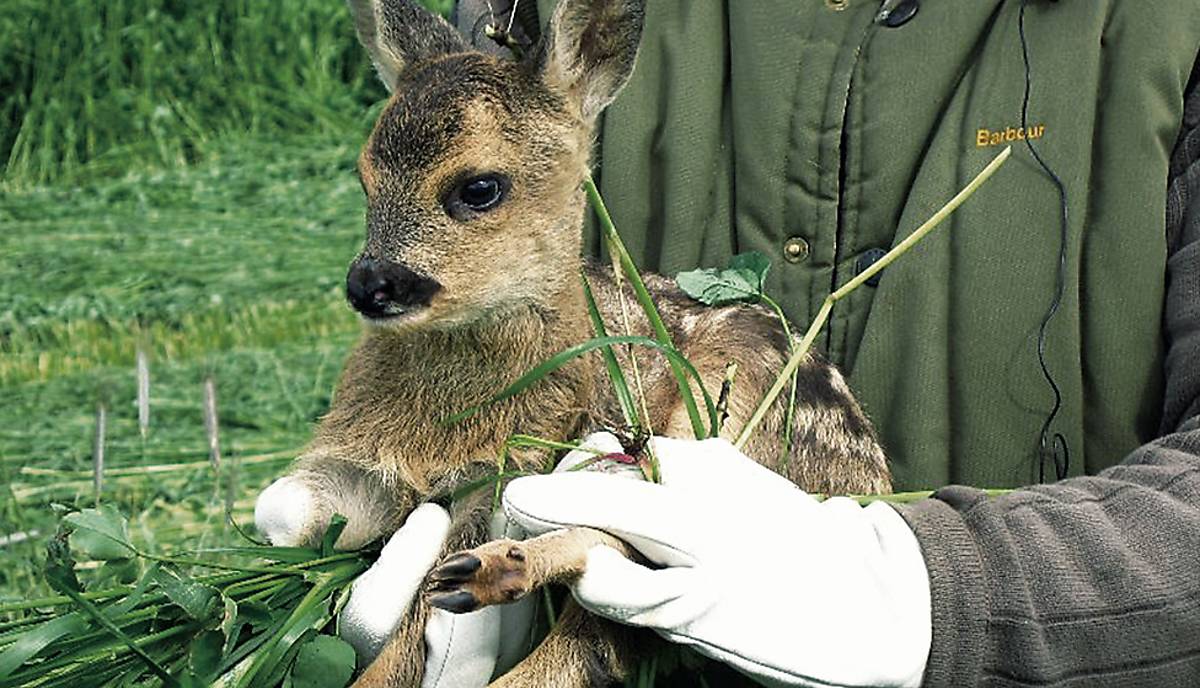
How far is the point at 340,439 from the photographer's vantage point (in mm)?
2062

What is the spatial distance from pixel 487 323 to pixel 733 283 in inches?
13.5

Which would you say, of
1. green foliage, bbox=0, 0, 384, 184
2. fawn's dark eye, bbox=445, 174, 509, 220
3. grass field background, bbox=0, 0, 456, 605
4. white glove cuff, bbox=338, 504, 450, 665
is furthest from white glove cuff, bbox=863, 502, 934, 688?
green foliage, bbox=0, 0, 384, 184

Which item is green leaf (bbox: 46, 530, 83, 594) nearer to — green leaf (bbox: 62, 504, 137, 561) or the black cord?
green leaf (bbox: 62, 504, 137, 561)

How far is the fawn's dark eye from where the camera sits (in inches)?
76.4

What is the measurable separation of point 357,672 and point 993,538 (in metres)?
0.70

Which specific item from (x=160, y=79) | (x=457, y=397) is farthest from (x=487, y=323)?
(x=160, y=79)

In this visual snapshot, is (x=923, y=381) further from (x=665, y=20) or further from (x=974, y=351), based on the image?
(x=665, y=20)

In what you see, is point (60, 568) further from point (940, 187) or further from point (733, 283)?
point (940, 187)

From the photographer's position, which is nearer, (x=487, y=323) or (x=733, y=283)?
(x=487, y=323)

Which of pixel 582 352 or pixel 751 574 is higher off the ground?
pixel 582 352

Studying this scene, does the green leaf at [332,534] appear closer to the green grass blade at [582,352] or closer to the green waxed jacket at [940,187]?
the green grass blade at [582,352]

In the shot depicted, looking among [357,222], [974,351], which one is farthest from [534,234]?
[357,222]

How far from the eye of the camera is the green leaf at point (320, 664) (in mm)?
1807

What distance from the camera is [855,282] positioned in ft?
6.76
